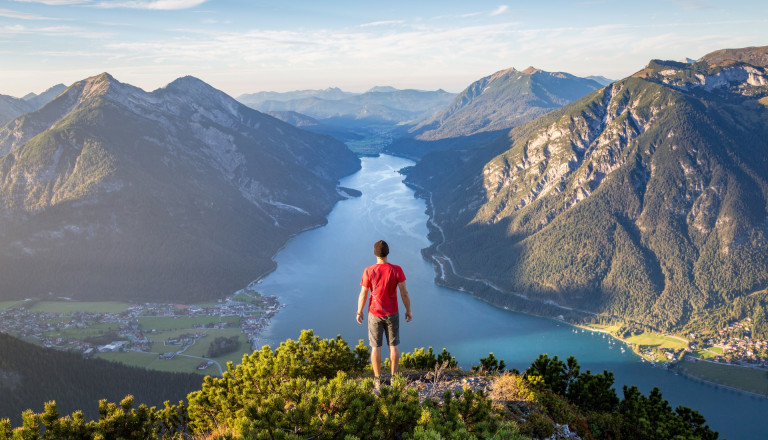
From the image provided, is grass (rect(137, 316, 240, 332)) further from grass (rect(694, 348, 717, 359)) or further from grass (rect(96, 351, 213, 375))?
grass (rect(694, 348, 717, 359))

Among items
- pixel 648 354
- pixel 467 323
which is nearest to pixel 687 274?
pixel 648 354

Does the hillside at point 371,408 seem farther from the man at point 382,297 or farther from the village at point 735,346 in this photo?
the village at point 735,346

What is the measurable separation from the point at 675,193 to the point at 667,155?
55.9 ft

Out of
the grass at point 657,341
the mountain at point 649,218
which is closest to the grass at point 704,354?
the grass at point 657,341

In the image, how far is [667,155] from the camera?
16812 centimetres

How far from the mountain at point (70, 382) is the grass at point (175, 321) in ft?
84.4

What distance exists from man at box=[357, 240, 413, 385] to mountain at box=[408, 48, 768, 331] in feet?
454

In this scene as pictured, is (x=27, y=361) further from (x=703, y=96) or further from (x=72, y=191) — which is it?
(x=703, y=96)

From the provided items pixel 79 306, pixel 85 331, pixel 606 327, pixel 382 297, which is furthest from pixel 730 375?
pixel 79 306

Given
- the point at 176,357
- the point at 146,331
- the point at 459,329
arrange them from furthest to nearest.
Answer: the point at 459,329
the point at 146,331
the point at 176,357

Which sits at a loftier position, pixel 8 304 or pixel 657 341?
pixel 8 304

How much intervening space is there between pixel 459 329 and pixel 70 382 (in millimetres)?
85310

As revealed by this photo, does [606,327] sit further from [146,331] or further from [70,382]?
[70,382]

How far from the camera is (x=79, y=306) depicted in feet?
394
